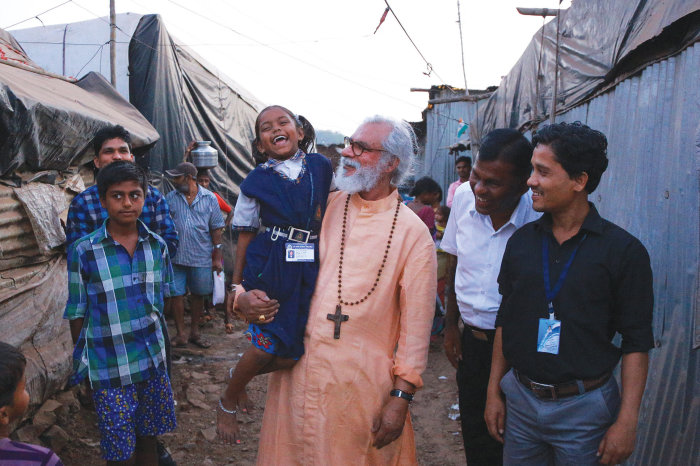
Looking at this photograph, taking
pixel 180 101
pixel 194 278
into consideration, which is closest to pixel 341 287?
pixel 194 278

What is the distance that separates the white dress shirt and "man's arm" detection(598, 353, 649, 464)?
722 mm

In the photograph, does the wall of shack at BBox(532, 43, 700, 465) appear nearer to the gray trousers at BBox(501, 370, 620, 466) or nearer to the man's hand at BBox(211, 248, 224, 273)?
the gray trousers at BBox(501, 370, 620, 466)

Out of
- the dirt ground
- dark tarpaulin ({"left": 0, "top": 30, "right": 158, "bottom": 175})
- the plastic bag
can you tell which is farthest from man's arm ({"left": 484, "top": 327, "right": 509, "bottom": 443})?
the plastic bag

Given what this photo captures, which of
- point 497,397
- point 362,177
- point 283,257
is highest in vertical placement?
point 362,177

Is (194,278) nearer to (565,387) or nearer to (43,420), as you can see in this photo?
(43,420)

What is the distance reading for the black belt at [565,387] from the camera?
187cm

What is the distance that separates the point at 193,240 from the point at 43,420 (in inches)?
110

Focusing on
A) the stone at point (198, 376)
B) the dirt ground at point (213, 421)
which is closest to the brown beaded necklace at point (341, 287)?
the dirt ground at point (213, 421)

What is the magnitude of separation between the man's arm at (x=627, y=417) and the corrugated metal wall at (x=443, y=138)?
1427cm

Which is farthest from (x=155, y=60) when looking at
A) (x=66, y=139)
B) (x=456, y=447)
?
(x=456, y=447)

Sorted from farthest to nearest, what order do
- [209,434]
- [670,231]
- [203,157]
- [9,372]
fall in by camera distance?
[203,157]
[209,434]
[670,231]
[9,372]

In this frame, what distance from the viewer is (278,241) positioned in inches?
89.1

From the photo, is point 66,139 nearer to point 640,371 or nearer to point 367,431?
point 367,431

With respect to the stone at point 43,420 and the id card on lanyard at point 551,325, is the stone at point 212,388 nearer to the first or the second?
the stone at point 43,420
